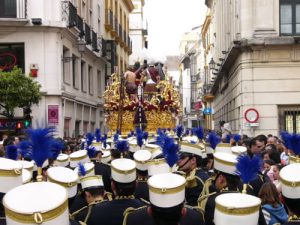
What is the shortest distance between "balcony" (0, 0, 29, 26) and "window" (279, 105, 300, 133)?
10.0 meters

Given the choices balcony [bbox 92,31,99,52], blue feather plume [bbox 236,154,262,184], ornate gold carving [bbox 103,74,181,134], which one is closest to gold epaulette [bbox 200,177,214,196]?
blue feather plume [bbox 236,154,262,184]

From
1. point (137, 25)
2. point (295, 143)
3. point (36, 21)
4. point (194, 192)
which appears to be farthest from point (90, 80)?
point (137, 25)

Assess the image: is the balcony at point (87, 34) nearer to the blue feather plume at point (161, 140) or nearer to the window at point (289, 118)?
the window at point (289, 118)

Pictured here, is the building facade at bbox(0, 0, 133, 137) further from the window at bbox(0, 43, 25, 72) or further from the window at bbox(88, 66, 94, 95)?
the window at bbox(88, 66, 94, 95)

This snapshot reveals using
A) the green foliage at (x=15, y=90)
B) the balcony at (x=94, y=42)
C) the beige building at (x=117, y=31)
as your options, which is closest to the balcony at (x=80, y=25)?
the balcony at (x=94, y=42)

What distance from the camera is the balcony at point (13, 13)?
2406cm

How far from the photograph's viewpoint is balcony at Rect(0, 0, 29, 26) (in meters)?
24.1

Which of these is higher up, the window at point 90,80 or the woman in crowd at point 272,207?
the window at point 90,80

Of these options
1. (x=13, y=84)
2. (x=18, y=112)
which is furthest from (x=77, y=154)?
(x=18, y=112)

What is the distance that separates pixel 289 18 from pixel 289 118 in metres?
3.51

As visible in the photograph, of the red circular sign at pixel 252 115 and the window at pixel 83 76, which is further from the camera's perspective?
the window at pixel 83 76

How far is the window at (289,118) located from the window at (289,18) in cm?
266

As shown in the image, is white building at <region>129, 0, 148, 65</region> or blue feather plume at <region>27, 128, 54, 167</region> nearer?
blue feather plume at <region>27, 128, 54, 167</region>

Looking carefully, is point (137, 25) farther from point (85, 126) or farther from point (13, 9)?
point (13, 9)
